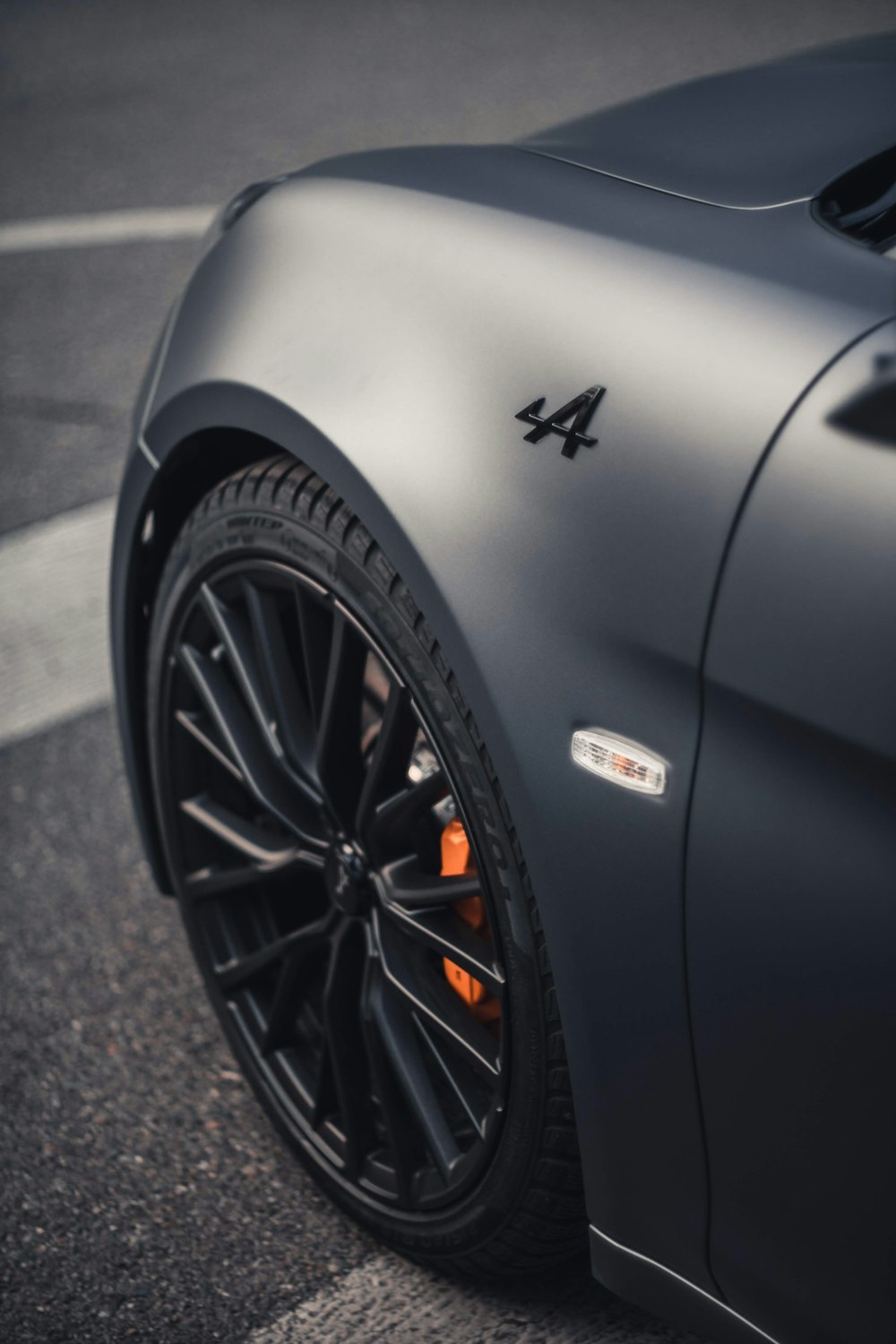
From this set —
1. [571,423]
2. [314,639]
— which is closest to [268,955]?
[314,639]

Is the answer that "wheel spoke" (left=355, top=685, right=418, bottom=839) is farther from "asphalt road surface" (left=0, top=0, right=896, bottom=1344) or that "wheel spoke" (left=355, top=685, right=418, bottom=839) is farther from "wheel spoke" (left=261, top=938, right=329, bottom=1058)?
"asphalt road surface" (left=0, top=0, right=896, bottom=1344)

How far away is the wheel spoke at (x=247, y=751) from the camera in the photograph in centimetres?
180

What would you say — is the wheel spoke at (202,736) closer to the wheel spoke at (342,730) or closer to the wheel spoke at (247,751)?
the wheel spoke at (247,751)

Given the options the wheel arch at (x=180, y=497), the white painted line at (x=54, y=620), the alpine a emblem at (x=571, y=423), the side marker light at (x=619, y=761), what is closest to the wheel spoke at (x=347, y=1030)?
the wheel arch at (x=180, y=497)

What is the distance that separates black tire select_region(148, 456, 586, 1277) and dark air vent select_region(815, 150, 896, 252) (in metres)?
0.58

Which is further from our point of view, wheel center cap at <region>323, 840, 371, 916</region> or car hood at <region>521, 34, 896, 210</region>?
wheel center cap at <region>323, 840, 371, 916</region>

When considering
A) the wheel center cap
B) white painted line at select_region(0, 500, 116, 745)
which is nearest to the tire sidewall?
the wheel center cap

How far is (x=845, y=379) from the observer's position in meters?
1.03

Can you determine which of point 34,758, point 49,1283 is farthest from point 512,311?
point 34,758

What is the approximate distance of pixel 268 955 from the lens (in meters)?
1.89

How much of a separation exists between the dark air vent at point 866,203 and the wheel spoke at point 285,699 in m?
0.87

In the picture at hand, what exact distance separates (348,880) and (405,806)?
19 centimetres

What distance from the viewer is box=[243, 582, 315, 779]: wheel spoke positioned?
1.76m

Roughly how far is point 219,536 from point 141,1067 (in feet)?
3.18
